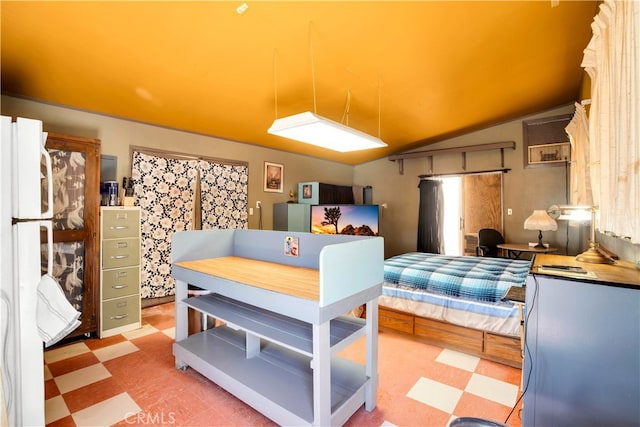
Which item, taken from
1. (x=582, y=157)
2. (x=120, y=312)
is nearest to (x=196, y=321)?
(x=120, y=312)

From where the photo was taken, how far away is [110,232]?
120 inches

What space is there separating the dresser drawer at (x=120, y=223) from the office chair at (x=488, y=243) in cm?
507

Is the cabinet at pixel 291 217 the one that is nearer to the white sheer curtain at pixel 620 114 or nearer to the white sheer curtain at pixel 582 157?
the white sheer curtain at pixel 582 157

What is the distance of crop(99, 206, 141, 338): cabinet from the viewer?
3.00 m

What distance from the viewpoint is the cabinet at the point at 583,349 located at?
131cm

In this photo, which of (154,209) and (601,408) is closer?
(601,408)

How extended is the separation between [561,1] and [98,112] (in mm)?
4629

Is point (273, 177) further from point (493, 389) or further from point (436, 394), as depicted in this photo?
point (493, 389)

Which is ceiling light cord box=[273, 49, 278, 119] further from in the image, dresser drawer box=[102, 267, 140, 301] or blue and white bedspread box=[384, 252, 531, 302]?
dresser drawer box=[102, 267, 140, 301]

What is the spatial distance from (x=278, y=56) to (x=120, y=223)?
2.37 m

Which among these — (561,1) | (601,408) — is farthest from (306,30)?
(601,408)

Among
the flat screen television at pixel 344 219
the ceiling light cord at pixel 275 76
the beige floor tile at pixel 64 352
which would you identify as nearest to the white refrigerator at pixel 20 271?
the beige floor tile at pixel 64 352

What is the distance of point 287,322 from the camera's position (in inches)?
75.5

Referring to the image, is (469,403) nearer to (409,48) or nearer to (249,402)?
(249,402)
